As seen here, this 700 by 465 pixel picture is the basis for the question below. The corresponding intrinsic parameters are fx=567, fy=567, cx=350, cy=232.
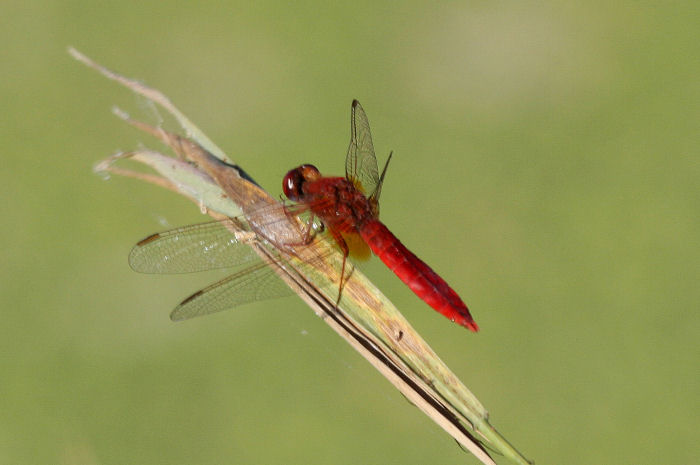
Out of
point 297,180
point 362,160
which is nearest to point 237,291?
point 297,180

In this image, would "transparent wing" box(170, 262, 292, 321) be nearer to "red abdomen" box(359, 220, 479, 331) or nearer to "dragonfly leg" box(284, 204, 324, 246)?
"dragonfly leg" box(284, 204, 324, 246)

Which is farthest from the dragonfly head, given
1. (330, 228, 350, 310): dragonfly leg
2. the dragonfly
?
(330, 228, 350, 310): dragonfly leg

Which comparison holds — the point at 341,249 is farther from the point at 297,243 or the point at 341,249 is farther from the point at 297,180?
the point at 297,180

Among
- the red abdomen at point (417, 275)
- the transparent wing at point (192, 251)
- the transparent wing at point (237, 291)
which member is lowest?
the red abdomen at point (417, 275)

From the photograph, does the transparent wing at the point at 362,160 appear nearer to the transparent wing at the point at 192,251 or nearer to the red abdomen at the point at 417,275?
the red abdomen at the point at 417,275

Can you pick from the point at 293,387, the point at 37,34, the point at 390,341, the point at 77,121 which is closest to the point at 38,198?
the point at 77,121

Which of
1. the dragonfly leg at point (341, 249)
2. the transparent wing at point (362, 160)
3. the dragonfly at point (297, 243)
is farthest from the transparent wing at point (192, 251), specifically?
the transparent wing at point (362, 160)
